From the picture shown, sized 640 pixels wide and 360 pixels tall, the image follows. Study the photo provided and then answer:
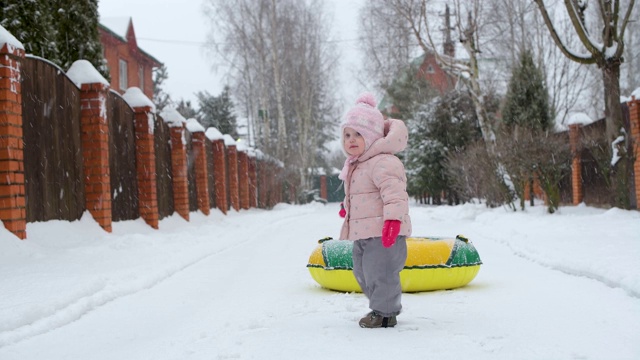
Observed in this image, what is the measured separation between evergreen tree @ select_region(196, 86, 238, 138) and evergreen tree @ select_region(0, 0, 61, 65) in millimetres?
35448

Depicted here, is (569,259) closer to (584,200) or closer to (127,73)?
(584,200)

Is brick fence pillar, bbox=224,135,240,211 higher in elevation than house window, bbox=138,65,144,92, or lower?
lower

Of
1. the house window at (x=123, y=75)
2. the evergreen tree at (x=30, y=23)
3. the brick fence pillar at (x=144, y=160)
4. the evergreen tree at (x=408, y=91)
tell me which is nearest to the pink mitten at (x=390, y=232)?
the evergreen tree at (x=30, y=23)

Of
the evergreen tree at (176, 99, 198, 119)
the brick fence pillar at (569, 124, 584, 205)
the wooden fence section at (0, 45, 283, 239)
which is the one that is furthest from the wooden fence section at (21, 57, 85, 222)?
the evergreen tree at (176, 99, 198, 119)

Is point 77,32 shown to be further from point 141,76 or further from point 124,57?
point 141,76

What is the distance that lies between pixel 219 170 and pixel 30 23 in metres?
10.8

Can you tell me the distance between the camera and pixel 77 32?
41.4ft

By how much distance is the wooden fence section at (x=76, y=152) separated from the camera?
24.0 ft

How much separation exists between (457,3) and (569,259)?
57.1 feet

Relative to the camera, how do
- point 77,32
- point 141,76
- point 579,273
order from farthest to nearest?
point 141,76
point 77,32
point 579,273

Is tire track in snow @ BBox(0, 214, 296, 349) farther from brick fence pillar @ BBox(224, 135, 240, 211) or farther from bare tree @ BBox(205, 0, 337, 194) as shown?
bare tree @ BBox(205, 0, 337, 194)

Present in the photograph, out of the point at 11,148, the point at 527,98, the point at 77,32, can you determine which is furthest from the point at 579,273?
the point at 527,98

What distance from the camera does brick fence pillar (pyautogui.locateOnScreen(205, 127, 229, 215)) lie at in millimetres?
20484

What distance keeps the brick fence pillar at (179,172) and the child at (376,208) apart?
A: 11.3 meters
